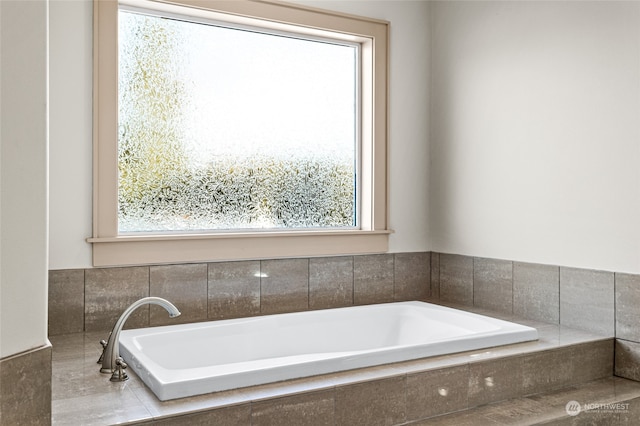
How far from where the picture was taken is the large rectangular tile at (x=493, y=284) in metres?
3.24

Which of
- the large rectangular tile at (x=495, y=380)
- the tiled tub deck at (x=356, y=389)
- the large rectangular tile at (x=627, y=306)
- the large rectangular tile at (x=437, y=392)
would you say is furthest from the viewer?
the large rectangular tile at (x=627, y=306)

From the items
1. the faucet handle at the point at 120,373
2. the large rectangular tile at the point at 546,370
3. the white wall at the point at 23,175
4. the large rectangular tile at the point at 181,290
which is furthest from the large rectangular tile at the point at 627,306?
the white wall at the point at 23,175

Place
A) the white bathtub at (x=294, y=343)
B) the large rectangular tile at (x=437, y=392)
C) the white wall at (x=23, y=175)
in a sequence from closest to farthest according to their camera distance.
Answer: the white wall at (x=23, y=175)
the white bathtub at (x=294, y=343)
the large rectangular tile at (x=437, y=392)

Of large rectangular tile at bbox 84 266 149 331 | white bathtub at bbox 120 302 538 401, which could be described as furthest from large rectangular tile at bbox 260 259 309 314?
large rectangular tile at bbox 84 266 149 331

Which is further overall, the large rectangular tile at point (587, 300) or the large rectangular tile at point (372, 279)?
the large rectangular tile at point (372, 279)

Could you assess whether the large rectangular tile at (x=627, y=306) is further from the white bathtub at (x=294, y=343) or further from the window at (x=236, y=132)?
the window at (x=236, y=132)

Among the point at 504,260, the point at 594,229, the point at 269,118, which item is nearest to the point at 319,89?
the point at 269,118

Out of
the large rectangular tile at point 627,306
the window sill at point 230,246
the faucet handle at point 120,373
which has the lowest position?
the faucet handle at point 120,373

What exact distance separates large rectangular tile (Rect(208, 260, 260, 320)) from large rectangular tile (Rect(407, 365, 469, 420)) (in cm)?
124

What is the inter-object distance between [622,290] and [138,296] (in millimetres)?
2293

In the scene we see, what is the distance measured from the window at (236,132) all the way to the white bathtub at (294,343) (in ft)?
1.47

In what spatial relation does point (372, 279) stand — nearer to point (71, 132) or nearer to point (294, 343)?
point (294, 343)

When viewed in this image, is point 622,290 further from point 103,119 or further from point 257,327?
point 103,119

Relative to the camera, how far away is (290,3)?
3223mm
